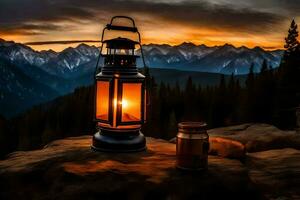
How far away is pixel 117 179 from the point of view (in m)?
4.89

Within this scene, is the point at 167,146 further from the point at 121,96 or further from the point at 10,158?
the point at 10,158

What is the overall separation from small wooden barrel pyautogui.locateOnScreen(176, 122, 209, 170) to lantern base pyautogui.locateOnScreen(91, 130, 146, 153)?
58.7 inches

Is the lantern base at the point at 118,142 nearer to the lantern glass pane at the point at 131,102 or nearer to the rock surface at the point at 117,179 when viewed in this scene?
the lantern glass pane at the point at 131,102

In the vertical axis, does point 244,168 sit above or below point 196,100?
above

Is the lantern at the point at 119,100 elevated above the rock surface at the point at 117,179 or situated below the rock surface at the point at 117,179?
above

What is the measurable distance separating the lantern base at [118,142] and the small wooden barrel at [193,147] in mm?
1492

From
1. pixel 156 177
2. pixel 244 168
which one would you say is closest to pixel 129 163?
pixel 156 177

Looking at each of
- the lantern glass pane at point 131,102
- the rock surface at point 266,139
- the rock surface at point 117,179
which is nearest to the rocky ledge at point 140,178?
the rock surface at point 117,179

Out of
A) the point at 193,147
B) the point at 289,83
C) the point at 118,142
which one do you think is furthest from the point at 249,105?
the point at 193,147

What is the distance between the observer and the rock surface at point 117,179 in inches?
180

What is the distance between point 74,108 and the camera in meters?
92.7

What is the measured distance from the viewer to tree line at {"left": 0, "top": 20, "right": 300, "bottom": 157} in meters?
48.8

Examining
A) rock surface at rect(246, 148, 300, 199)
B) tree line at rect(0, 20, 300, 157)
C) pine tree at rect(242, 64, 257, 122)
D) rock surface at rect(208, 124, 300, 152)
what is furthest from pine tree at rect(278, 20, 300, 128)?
rock surface at rect(246, 148, 300, 199)

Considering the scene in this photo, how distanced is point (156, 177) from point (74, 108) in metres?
89.8
